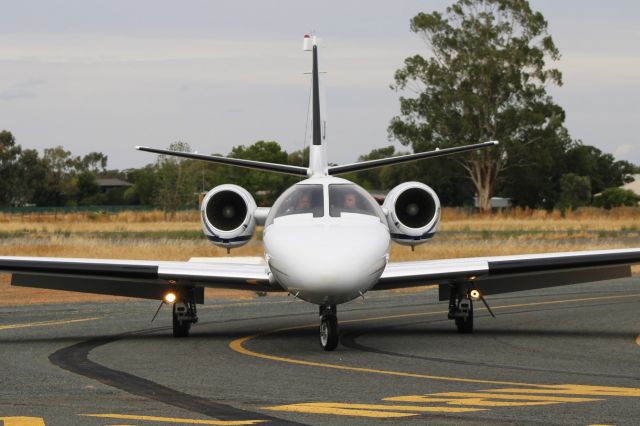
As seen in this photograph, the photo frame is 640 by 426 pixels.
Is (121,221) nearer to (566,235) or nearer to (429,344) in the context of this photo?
(566,235)

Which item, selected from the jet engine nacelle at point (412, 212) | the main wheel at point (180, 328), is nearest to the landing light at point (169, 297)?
the main wheel at point (180, 328)

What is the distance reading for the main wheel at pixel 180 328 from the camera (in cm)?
1697

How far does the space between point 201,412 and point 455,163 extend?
73.8m

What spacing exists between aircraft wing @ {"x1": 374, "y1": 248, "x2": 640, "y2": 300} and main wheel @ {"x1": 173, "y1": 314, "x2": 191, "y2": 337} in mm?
2904

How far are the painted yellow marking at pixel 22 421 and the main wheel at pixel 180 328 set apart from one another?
296 inches

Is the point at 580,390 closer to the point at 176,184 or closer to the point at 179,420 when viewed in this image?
the point at 179,420

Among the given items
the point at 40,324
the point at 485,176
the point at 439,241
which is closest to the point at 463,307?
the point at 40,324

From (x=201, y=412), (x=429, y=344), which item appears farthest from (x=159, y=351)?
(x=201, y=412)

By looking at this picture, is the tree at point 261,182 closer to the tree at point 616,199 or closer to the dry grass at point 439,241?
the dry grass at point 439,241

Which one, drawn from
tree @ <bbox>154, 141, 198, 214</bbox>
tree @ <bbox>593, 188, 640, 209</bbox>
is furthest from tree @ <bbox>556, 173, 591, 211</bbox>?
tree @ <bbox>154, 141, 198, 214</bbox>

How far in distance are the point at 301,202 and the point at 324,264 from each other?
73.6 inches

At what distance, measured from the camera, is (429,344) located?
15.5 metres

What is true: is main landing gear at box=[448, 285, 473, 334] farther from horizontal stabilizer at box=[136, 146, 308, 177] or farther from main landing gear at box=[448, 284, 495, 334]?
horizontal stabilizer at box=[136, 146, 308, 177]

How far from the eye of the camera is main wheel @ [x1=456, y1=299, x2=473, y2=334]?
16891 mm
